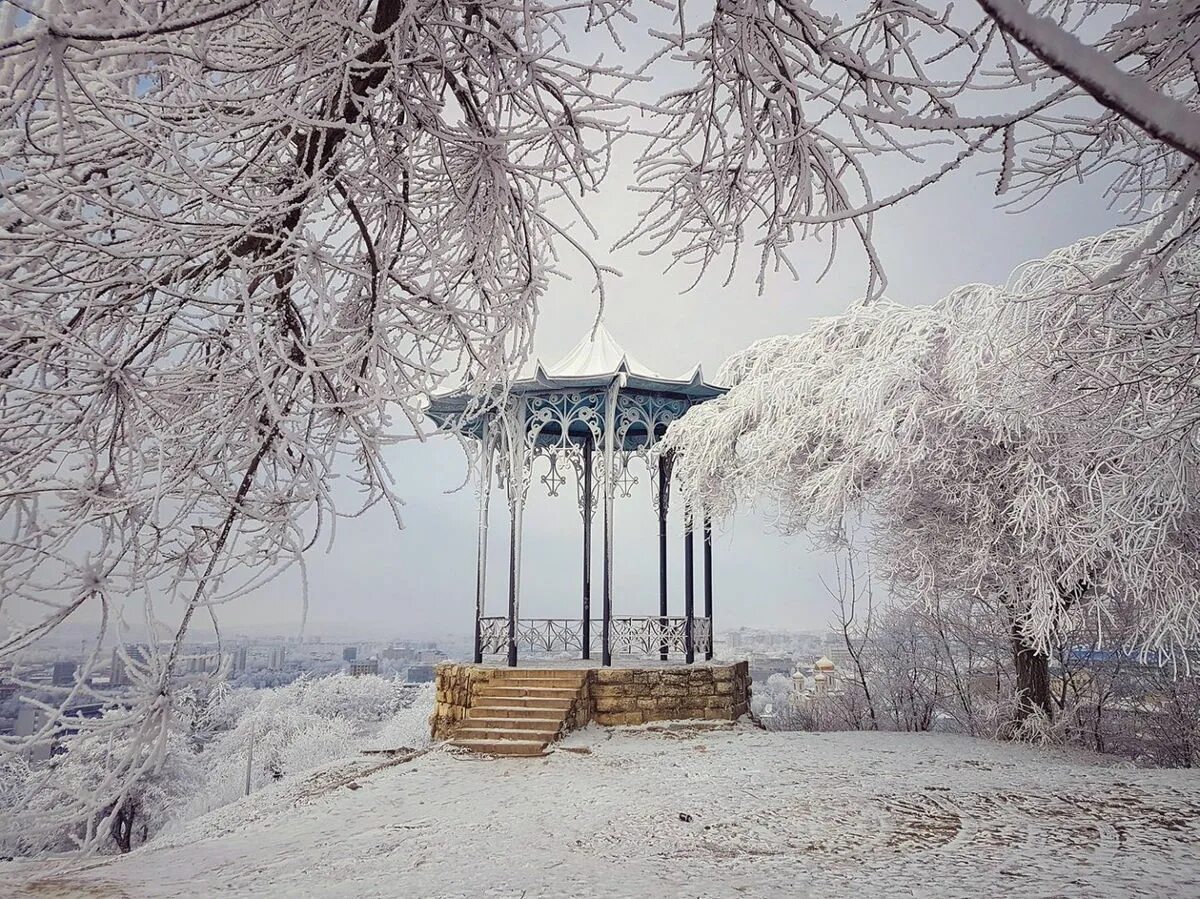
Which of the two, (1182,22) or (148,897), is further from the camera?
(148,897)

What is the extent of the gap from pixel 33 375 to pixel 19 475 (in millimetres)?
350

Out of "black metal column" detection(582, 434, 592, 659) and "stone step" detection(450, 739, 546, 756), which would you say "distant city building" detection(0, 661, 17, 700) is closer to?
"stone step" detection(450, 739, 546, 756)

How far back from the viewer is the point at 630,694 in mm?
8977

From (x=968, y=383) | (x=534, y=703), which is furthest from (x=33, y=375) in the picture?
(x=968, y=383)

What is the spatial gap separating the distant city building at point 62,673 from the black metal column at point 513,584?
7.02 meters

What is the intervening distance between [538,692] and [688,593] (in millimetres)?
2673

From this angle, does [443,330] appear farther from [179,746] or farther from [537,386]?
[179,746]

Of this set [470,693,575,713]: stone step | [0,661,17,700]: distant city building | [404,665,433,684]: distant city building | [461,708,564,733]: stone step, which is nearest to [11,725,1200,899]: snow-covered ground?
[461,708,564,733]: stone step

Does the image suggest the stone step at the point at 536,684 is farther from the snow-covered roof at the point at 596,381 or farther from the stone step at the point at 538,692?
the snow-covered roof at the point at 596,381

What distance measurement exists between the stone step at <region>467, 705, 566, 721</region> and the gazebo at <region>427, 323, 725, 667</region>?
1.01 m

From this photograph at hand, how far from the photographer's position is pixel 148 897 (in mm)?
3533

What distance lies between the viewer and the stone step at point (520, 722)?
7.95m

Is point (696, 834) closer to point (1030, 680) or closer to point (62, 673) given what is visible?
point (62, 673)

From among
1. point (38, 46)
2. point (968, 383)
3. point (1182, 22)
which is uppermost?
point (968, 383)
